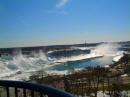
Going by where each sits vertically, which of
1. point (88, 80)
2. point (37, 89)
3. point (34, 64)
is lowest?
point (34, 64)

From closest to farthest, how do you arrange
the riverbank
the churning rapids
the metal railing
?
the metal railing < the riverbank < the churning rapids

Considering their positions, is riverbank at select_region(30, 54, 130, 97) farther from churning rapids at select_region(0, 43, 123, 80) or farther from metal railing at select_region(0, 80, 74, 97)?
metal railing at select_region(0, 80, 74, 97)

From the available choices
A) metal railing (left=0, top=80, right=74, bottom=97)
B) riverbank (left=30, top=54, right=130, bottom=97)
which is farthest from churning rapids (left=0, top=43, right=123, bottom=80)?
metal railing (left=0, top=80, right=74, bottom=97)

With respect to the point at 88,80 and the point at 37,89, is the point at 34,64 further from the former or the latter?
the point at 37,89

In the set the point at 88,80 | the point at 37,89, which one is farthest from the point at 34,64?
the point at 37,89

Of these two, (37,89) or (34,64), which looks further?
(34,64)

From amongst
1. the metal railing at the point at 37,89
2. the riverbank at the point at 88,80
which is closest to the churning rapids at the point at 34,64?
the riverbank at the point at 88,80

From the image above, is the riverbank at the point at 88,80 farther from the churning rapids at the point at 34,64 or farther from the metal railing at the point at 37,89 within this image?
the metal railing at the point at 37,89

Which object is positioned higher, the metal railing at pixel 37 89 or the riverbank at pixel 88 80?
the metal railing at pixel 37 89

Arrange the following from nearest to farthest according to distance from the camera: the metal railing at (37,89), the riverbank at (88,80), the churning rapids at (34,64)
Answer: the metal railing at (37,89), the riverbank at (88,80), the churning rapids at (34,64)

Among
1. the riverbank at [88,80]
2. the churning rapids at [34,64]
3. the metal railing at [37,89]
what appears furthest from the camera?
the churning rapids at [34,64]

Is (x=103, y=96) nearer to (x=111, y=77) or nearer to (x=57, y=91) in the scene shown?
(x=111, y=77)

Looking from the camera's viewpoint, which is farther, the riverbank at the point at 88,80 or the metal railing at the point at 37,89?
the riverbank at the point at 88,80
